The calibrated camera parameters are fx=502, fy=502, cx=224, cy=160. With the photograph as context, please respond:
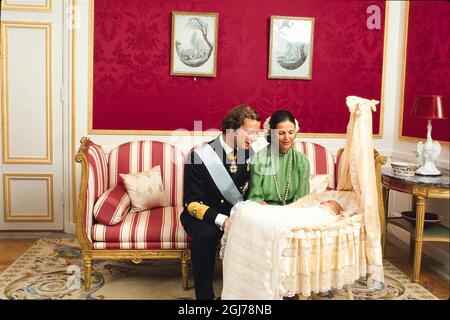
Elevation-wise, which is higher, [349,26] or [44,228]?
[349,26]

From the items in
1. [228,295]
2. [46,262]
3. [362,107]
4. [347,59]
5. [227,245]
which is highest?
[347,59]

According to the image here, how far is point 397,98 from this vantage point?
10.4ft

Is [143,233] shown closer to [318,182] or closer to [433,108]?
[318,182]

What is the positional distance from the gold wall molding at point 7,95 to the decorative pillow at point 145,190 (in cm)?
92

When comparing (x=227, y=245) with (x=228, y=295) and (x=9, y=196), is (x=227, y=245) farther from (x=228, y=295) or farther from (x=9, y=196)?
(x=9, y=196)

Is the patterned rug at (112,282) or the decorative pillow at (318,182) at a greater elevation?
the decorative pillow at (318,182)

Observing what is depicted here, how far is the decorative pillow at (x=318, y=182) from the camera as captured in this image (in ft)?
9.25

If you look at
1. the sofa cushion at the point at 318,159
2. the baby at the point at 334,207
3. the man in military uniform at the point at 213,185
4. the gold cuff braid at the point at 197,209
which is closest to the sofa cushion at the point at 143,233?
the man in military uniform at the point at 213,185

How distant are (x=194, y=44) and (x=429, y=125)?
1536mm

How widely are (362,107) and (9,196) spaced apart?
253cm

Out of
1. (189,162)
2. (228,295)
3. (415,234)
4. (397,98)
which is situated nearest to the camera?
(228,295)

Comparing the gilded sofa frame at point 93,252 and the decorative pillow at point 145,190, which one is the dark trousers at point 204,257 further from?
the decorative pillow at point 145,190

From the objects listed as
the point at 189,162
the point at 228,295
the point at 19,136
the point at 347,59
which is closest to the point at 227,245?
the point at 228,295

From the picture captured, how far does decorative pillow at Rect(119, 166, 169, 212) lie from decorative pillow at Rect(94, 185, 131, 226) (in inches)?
3.2
